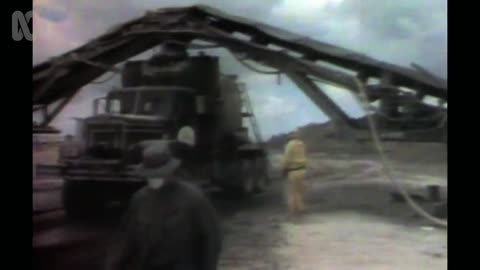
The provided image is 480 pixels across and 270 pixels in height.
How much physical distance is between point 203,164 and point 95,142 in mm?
445

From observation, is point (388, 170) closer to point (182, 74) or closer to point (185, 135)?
point (185, 135)

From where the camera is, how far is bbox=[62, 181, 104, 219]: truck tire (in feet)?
9.48

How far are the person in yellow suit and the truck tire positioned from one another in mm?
764

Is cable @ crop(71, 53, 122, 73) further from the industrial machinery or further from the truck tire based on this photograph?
the truck tire

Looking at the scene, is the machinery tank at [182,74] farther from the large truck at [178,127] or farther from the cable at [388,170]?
the cable at [388,170]

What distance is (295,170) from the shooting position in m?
2.75

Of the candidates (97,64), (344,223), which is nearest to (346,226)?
(344,223)

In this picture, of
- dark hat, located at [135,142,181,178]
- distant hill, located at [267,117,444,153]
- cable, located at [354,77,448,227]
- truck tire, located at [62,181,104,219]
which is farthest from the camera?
truck tire, located at [62,181,104,219]

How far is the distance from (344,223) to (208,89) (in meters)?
0.74

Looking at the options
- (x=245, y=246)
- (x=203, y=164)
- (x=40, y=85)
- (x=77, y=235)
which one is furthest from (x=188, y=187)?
(x=40, y=85)

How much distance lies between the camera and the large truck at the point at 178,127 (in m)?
2.78

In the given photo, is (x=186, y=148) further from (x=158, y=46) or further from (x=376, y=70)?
(x=376, y=70)

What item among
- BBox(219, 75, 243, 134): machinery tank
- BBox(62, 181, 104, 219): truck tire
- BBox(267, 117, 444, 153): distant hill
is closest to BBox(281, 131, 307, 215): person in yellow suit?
BBox(267, 117, 444, 153): distant hill

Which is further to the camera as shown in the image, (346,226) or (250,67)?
(250,67)
